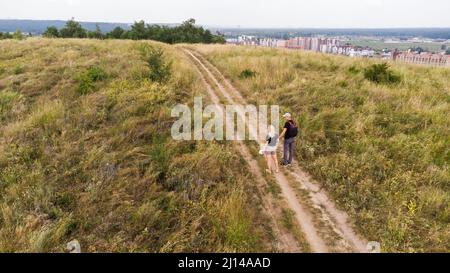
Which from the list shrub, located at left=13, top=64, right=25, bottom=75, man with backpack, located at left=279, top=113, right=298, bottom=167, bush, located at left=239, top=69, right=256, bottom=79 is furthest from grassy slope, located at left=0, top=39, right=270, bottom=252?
bush, located at left=239, top=69, right=256, bottom=79

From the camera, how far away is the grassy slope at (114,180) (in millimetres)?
5465

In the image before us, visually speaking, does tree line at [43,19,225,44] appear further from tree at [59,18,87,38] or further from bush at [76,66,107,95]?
bush at [76,66,107,95]

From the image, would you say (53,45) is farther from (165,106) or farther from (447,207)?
(447,207)

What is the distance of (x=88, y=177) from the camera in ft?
23.3

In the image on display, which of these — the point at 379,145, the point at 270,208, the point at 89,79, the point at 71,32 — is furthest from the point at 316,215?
the point at 71,32

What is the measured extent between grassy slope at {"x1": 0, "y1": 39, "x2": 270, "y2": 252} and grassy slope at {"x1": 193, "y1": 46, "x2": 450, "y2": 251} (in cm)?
226

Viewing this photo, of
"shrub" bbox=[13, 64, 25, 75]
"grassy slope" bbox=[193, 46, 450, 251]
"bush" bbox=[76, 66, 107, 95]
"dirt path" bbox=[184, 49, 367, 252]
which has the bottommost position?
"dirt path" bbox=[184, 49, 367, 252]

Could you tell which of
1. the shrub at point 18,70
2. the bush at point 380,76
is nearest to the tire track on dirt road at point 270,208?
the bush at point 380,76

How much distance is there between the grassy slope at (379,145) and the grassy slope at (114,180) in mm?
2258

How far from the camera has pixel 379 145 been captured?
28.0 ft

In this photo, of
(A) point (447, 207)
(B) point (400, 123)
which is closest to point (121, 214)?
(A) point (447, 207)
